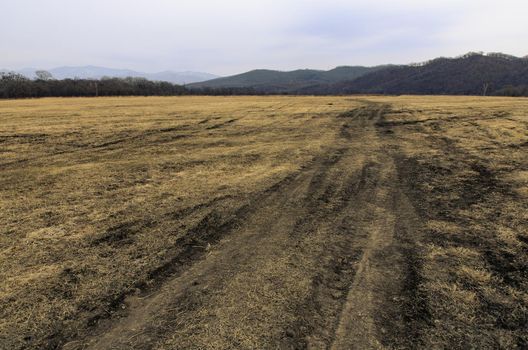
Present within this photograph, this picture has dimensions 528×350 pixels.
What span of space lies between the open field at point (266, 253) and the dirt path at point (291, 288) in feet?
0.08

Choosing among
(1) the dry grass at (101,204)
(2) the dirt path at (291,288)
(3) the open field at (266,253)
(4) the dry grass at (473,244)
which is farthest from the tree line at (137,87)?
(2) the dirt path at (291,288)

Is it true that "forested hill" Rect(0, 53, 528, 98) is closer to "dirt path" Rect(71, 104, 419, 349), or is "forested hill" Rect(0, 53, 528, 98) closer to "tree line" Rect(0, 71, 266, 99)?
"tree line" Rect(0, 71, 266, 99)

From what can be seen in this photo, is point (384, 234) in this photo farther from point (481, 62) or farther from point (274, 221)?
point (481, 62)

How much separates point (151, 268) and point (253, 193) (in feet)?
14.0

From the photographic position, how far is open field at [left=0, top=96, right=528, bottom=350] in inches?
173

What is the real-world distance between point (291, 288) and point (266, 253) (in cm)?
119

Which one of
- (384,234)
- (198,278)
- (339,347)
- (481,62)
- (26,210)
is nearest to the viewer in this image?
(339,347)

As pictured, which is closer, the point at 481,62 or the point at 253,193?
the point at 253,193

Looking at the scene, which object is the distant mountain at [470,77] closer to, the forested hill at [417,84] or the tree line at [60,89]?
the forested hill at [417,84]

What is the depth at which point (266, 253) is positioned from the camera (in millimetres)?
6348

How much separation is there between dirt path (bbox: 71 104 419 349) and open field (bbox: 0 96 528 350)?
0.02m

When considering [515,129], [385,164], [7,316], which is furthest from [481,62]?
[7,316]

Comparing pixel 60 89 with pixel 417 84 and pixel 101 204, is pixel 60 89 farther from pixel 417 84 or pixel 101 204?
pixel 417 84

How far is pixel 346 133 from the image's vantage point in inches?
812
